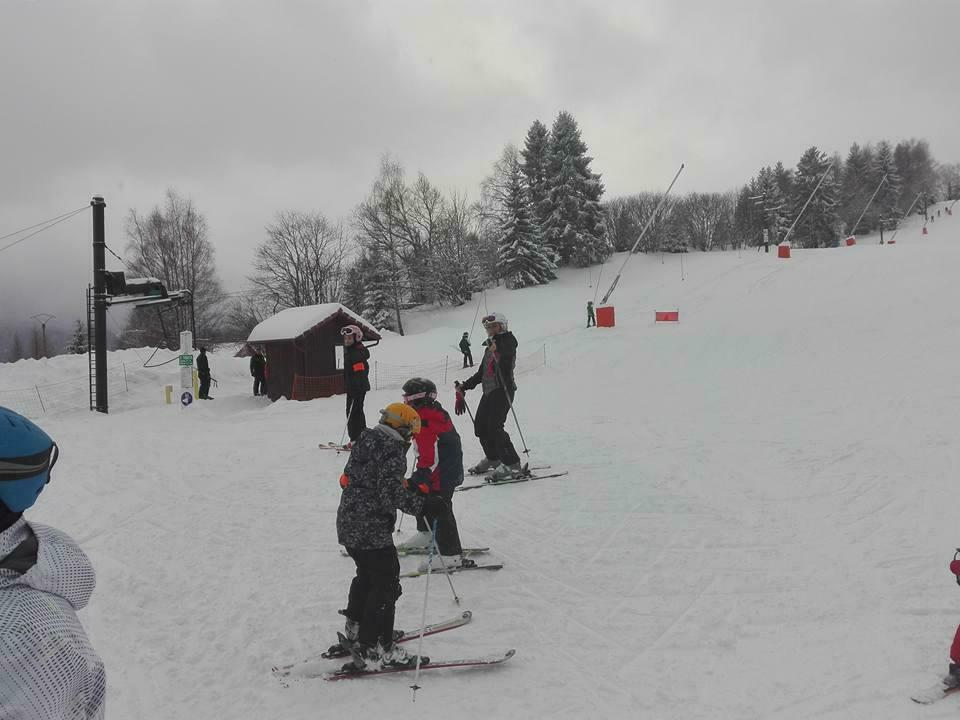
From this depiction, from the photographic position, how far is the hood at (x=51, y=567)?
4.69 feet

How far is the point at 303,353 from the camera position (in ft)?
68.2

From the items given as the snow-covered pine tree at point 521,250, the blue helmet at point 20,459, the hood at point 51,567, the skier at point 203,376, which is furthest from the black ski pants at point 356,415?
the snow-covered pine tree at point 521,250

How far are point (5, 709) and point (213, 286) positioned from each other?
50.0 metres

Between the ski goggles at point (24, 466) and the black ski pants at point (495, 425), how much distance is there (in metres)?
6.94

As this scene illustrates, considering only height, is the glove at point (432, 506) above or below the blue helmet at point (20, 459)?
below

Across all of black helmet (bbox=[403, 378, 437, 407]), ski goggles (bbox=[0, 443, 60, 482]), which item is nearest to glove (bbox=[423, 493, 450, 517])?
black helmet (bbox=[403, 378, 437, 407])

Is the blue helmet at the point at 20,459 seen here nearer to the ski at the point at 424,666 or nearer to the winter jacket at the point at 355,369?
the ski at the point at 424,666

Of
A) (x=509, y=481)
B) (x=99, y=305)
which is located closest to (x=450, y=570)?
(x=509, y=481)

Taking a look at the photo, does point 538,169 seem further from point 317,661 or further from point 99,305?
point 317,661

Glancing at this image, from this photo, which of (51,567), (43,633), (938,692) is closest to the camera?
(43,633)

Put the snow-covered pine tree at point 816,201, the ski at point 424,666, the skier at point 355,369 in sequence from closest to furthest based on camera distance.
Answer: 1. the ski at point 424,666
2. the skier at point 355,369
3. the snow-covered pine tree at point 816,201

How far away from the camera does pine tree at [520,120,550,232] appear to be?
1961 inches

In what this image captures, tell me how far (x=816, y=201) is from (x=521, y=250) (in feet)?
116

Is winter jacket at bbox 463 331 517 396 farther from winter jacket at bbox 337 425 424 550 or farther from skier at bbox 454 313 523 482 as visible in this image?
winter jacket at bbox 337 425 424 550
